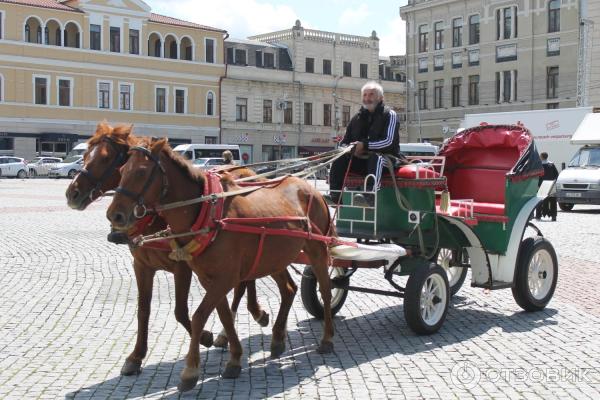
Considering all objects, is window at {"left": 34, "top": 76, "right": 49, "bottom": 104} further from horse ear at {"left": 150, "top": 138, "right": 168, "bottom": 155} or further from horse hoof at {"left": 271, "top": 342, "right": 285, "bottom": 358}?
horse ear at {"left": 150, "top": 138, "right": 168, "bottom": 155}

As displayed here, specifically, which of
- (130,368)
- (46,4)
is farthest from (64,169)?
(130,368)

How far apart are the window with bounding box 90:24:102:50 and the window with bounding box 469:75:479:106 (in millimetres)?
27128

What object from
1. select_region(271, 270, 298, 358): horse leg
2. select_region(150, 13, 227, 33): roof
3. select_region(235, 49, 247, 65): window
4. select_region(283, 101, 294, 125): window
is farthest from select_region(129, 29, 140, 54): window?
select_region(271, 270, 298, 358): horse leg

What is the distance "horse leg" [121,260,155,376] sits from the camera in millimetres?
6812

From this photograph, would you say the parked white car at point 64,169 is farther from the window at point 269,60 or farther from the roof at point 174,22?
the window at point 269,60

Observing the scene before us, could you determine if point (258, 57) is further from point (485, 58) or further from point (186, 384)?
point (186, 384)

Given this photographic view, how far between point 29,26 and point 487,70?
106 ft

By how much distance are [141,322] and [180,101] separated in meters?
60.6

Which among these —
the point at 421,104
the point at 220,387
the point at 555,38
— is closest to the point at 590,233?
the point at 220,387

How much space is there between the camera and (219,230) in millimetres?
6555

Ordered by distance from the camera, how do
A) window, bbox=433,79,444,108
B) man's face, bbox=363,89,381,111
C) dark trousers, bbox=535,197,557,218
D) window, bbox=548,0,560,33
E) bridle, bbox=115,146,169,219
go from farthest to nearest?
window, bbox=433,79,444,108
window, bbox=548,0,560,33
dark trousers, bbox=535,197,557,218
man's face, bbox=363,89,381,111
bridle, bbox=115,146,169,219

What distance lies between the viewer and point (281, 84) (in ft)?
233

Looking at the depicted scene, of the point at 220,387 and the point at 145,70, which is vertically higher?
the point at 145,70

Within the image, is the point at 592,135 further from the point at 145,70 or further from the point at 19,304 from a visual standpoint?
the point at 145,70
